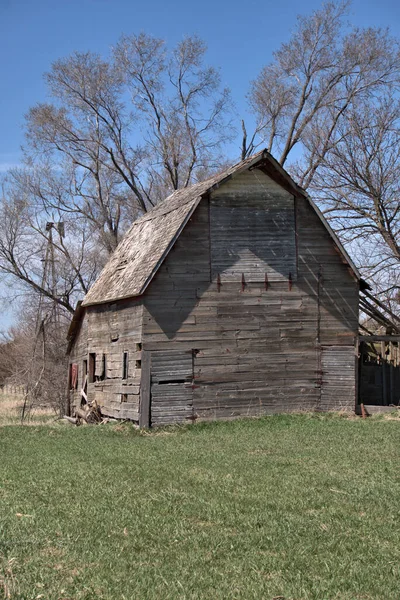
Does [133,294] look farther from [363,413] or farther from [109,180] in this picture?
[109,180]

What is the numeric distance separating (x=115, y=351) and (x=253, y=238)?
526cm

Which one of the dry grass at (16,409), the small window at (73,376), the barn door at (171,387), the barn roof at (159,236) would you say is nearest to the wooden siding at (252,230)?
the barn roof at (159,236)

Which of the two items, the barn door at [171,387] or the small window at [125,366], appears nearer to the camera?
the barn door at [171,387]

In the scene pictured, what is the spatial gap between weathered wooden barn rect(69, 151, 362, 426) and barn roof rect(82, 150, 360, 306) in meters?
0.06

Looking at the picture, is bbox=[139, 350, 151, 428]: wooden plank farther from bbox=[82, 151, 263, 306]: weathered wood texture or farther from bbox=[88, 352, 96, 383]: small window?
bbox=[88, 352, 96, 383]: small window

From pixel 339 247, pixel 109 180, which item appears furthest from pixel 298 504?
pixel 109 180

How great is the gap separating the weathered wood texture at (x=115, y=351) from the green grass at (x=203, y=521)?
542cm

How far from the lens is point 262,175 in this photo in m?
22.1

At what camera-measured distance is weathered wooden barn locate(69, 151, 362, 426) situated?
2091 cm

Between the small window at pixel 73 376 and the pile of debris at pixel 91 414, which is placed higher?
the small window at pixel 73 376

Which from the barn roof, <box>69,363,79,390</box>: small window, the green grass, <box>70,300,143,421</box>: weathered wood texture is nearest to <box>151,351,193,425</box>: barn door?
<box>70,300,143,421</box>: weathered wood texture

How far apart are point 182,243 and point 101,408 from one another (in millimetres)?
6112

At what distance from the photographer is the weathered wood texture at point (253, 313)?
21.1 m

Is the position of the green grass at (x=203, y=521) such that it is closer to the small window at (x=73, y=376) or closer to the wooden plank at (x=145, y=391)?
the wooden plank at (x=145, y=391)
